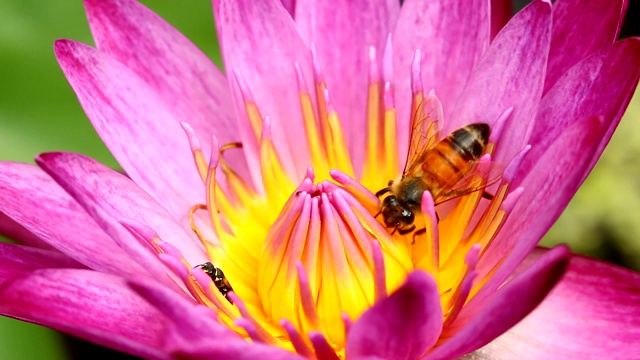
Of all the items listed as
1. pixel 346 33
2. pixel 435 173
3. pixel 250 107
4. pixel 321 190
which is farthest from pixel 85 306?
pixel 346 33

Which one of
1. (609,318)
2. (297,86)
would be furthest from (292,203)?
(609,318)

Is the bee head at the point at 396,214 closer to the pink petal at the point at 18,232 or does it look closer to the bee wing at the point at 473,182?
the bee wing at the point at 473,182

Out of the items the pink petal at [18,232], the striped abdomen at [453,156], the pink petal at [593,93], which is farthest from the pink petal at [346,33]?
the pink petal at [18,232]

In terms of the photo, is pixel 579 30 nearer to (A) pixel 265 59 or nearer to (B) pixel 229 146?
(A) pixel 265 59

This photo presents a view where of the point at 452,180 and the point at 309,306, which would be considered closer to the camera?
the point at 309,306

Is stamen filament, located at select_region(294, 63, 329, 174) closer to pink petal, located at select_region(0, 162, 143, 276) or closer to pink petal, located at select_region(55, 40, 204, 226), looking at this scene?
pink petal, located at select_region(55, 40, 204, 226)

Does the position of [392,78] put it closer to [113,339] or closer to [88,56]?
[88,56]

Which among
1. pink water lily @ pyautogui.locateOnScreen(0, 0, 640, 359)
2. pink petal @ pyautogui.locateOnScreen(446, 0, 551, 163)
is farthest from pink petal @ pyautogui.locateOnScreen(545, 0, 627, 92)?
pink petal @ pyautogui.locateOnScreen(446, 0, 551, 163)
